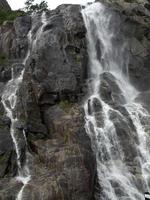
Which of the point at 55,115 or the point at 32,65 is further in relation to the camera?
the point at 32,65

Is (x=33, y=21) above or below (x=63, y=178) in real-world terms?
above

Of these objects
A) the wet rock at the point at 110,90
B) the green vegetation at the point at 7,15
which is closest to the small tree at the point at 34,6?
the green vegetation at the point at 7,15

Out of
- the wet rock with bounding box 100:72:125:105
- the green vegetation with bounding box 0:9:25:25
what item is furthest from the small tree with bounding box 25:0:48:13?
the wet rock with bounding box 100:72:125:105

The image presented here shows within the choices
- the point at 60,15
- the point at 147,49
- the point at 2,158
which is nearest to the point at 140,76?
the point at 147,49

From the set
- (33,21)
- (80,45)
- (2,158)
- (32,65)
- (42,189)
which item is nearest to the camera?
(42,189)

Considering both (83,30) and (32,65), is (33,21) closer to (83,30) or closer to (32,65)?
(83,30)

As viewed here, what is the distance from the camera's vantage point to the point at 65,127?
34.1 meters

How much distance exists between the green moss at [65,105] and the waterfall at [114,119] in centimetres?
165

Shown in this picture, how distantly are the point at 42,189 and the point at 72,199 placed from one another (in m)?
2.22

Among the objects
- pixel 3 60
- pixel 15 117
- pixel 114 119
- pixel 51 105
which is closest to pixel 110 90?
pixel 114 119

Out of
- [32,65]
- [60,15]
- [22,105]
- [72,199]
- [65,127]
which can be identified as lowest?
[72,199]

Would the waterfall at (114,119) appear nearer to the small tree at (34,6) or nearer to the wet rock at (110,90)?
the wet rock at (110,90)

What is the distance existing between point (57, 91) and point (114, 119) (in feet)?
20.2

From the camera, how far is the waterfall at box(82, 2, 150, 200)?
3175cm
